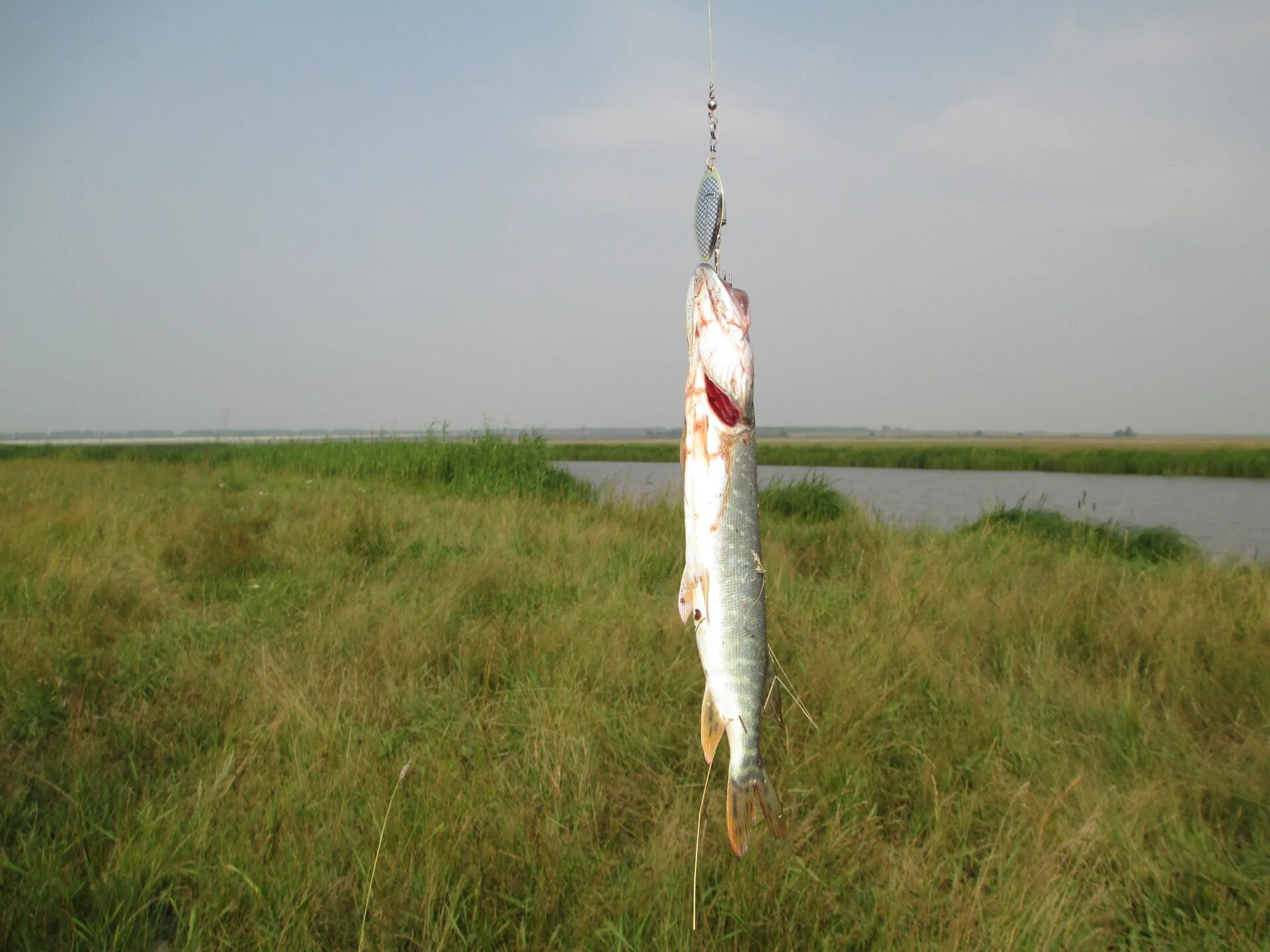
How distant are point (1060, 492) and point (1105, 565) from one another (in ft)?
45.9

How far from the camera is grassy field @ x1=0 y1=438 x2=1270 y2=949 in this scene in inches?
93.6

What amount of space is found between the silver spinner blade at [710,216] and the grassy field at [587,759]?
1.97 m

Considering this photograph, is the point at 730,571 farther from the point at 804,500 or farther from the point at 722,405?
the point at 804,500

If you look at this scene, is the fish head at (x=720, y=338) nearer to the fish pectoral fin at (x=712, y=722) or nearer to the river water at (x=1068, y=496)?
the fish pectoral fin at (x=712, y=722)

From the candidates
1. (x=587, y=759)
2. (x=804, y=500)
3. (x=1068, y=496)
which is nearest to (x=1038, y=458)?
(x=1068, y=496)

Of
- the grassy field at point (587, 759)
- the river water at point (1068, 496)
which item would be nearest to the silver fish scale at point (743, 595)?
the grassy field at point (587, 759)

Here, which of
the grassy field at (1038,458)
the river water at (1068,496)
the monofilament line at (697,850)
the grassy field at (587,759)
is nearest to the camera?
the monofilament line at (697,850)

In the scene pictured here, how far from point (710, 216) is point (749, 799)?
1.01 meters

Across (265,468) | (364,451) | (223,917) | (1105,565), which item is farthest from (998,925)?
(265,468)

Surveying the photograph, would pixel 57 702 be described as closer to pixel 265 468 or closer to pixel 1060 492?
pixel 265 468

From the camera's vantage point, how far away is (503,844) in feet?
8.66

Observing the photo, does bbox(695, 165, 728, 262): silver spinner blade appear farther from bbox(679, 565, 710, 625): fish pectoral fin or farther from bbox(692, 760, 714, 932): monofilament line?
bbox(692, 760, 714, 932): monofilament line

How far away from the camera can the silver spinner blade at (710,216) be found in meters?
1.26

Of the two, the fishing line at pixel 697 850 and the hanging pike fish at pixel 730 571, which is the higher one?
the hanging pike fish at pixel 730 571
